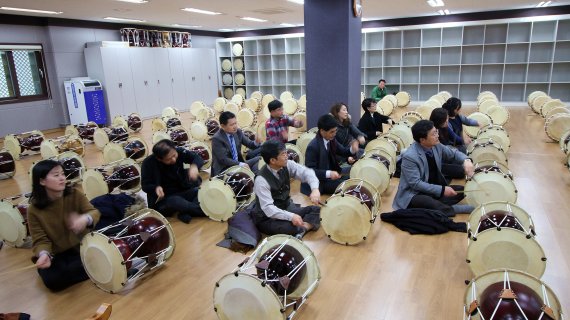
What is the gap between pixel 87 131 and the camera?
A: 8.43 m

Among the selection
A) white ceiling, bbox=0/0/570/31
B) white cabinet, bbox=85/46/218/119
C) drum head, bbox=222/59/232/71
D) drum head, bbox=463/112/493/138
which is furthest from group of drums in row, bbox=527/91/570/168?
white cabinet, bbox=85/46/218/119

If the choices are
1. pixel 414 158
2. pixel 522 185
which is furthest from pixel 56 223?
pixel 522 185

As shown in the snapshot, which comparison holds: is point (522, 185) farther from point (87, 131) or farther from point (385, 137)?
point (87, 131)

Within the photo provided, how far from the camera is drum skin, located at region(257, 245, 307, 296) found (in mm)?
2426

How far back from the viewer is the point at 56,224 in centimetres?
292

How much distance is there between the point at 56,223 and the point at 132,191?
78.3 inches

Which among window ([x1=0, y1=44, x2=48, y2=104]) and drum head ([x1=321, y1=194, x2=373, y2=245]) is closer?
drum head ([x1=321, y1=194, x2=373, y2=245])

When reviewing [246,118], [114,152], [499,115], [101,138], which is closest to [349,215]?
[114,152]

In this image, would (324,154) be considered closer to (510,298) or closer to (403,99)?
(510,298)

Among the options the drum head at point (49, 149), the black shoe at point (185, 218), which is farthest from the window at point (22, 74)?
the black shoe at point (185, 218)

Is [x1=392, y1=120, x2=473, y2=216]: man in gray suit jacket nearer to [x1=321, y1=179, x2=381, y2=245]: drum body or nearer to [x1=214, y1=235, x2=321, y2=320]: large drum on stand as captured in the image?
[x1=321, y1=179, x2=381, y2=245]: drum body

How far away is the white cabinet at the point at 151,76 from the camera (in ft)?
37.1

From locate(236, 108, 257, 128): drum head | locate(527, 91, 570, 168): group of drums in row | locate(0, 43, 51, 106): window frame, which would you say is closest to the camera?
locate(527, 91, 570, 168): group of drums in row

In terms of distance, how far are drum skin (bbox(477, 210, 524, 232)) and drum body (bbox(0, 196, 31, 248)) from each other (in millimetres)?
3970
